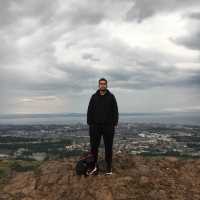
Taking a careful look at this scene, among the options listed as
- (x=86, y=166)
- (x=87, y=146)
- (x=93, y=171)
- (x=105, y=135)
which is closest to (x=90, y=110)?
(x=105, y=135)

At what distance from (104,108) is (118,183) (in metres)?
2.56

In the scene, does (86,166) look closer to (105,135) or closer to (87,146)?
(105,135)

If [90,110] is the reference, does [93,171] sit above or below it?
below

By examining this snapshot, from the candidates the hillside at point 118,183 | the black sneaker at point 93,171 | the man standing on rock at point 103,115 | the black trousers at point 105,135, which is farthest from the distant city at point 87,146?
the man standing on rock at point 103,115

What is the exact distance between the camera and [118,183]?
12984mm

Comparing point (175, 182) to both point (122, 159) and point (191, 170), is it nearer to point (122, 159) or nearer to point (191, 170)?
point (191, 170)

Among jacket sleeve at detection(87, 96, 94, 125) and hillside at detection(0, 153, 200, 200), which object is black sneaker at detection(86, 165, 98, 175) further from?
jacket sleeve at detection(87, 96, 94, 125)

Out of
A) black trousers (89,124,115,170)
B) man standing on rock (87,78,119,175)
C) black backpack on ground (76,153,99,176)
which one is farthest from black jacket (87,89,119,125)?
black backpack on ground (76,153,99,176)

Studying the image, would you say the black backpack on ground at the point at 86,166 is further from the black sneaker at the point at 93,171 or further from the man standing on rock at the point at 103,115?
the man standing on rock at the point at 103,115

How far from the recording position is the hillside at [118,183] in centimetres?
1244

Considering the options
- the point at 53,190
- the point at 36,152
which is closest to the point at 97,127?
the point at 53,190

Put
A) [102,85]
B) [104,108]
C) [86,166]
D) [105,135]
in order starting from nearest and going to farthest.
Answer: [102,85] < [104,108] < [105,135] < [86,166]

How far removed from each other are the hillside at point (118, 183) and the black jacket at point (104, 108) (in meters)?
1.99

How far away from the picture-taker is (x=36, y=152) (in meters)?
92.4
